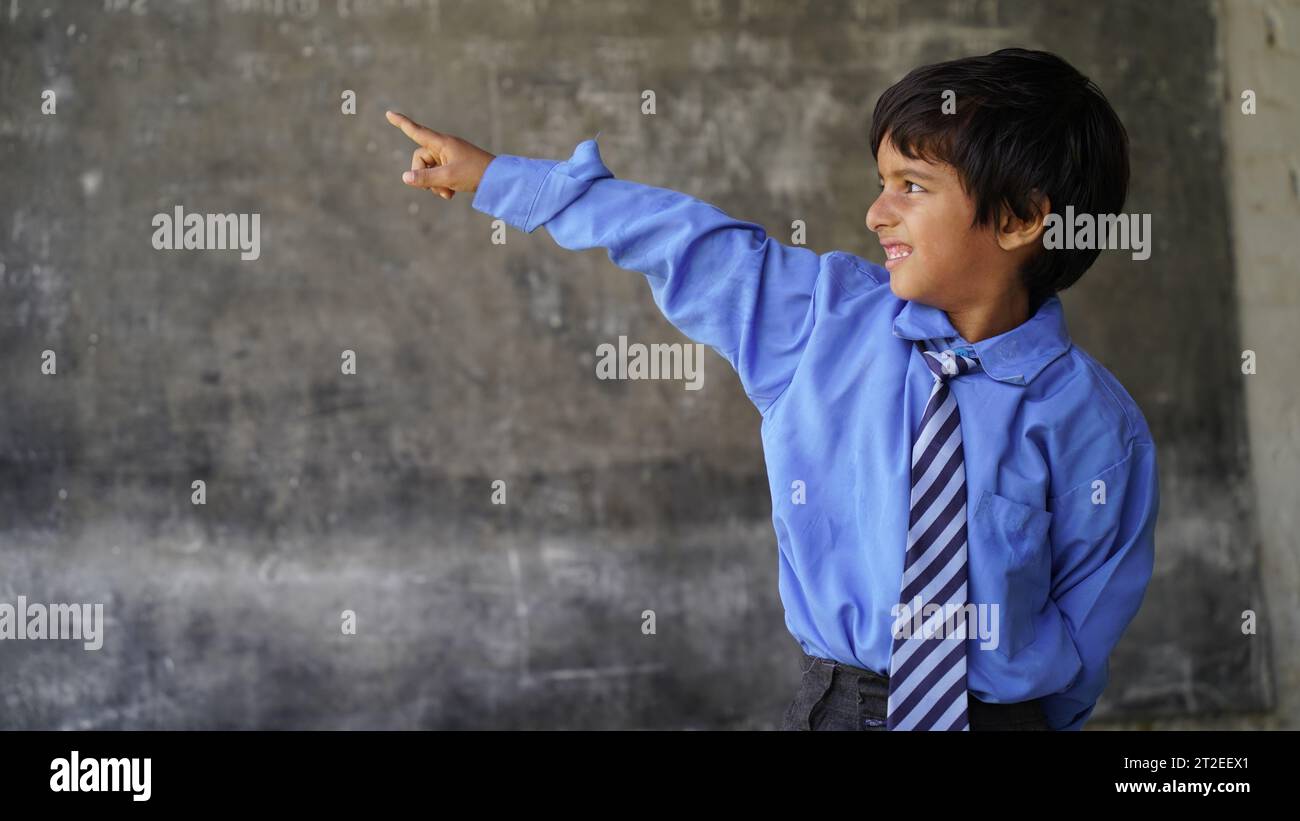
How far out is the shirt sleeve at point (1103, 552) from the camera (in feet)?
4.35

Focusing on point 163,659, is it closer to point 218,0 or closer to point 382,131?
point 382,131

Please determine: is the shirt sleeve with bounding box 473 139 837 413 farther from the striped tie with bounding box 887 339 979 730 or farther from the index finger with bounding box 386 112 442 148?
the striped tie with bounding box 887 339 979 730

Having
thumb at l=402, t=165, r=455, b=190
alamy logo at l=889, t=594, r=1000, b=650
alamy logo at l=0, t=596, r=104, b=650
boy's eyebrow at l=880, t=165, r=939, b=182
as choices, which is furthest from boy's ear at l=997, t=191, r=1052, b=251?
alamy logo at l=0, t=596, r=104, b=650

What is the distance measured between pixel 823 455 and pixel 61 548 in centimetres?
318

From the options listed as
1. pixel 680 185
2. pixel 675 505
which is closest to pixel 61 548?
pixel 675 505

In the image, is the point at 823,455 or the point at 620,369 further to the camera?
the point at 620,369

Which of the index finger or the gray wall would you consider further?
the gray wall

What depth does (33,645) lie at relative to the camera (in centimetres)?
371

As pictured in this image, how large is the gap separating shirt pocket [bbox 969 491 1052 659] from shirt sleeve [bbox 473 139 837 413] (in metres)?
0.30

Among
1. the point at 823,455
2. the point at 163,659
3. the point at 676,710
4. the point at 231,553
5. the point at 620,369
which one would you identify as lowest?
the point at 676,710

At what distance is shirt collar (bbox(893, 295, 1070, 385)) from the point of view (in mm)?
1350

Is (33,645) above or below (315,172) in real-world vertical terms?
below

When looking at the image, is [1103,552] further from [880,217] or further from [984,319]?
[880,217]

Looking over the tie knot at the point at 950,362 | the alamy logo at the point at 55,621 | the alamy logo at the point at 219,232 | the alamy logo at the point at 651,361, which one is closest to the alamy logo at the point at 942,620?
the tie knot at the point at 950,362
